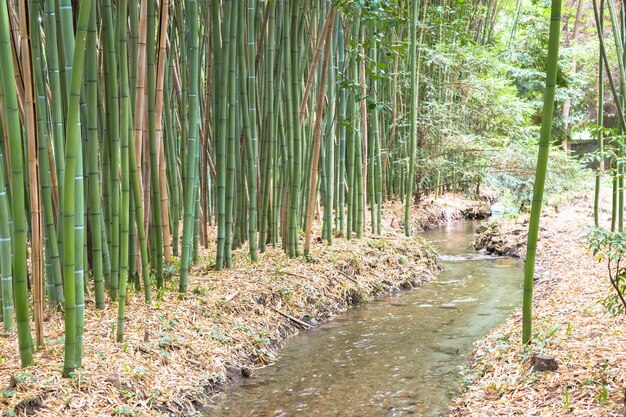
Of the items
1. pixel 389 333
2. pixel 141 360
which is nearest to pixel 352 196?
pixel 389 333

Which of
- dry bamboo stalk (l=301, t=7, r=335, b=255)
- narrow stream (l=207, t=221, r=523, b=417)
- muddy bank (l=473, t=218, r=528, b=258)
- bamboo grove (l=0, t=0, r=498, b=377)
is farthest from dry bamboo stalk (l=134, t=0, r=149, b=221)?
muddy bank (l=473, t=218, r=528, b=258)

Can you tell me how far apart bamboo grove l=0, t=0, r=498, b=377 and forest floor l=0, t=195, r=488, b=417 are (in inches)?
3.8

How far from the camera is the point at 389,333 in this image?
3760 mm

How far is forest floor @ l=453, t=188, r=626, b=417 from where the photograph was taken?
6.89 ft

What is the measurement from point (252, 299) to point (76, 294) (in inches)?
59.1

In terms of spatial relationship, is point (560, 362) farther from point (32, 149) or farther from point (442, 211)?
point (442, 211)

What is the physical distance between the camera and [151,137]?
10.4 ft

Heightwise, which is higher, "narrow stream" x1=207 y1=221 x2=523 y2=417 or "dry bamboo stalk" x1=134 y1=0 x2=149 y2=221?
"dry bamboo stalk" x1=134 y1=0 x2=149 y2=221

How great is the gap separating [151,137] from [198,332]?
1027mm

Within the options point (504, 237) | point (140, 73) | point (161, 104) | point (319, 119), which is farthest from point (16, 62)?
A: point (504, 237)

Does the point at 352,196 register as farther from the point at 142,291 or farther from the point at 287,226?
the point at 142,291

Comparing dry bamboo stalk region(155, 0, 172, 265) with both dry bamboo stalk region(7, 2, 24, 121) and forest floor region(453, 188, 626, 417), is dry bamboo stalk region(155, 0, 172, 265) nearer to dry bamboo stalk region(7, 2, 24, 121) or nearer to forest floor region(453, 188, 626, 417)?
dry bamboo stalk region(7, 2, 24, 121)

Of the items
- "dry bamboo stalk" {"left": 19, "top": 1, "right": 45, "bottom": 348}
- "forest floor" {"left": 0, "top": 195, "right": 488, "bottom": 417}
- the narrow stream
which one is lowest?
the narrow stream

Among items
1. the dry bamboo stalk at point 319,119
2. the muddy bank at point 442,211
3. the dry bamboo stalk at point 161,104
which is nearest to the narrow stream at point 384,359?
the dry bamboo stalk at point 319,119
